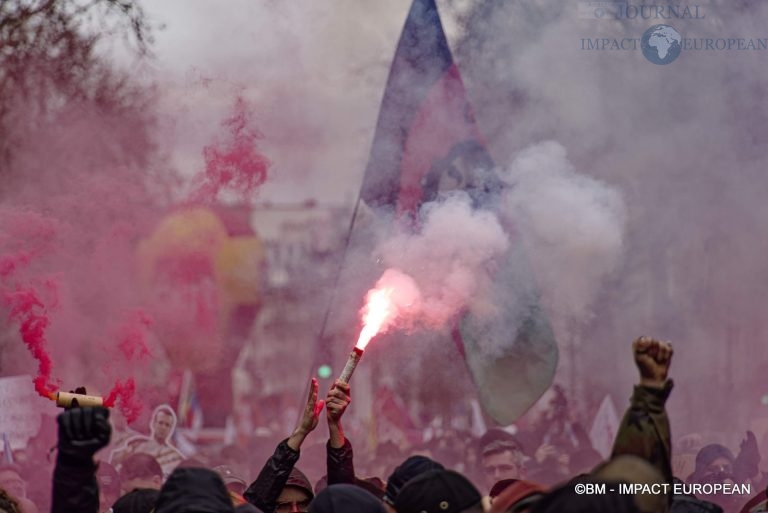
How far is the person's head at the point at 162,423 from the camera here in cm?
1070

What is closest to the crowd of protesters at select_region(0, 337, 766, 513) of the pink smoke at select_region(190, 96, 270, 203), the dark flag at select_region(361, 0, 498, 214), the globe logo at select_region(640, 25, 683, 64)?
the pink smoke at select_region(190, 96, 270, 203)

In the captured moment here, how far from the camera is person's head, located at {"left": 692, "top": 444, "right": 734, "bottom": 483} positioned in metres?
8.33

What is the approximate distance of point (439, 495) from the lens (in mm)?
4703

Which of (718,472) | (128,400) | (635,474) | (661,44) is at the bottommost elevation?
(635,474)

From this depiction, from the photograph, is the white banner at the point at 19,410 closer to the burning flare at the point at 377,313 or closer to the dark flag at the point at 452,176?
the dark flag at the point at 452,176

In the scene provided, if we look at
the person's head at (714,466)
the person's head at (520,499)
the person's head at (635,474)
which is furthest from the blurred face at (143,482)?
the person's head at (635,474)

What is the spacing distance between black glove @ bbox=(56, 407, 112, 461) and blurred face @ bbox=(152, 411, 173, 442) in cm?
662

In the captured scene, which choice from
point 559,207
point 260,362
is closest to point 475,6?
point 559,207

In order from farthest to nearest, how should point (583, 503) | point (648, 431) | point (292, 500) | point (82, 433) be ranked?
point (292, 500), point (648, 431), point (82, 433), point (583, 503)

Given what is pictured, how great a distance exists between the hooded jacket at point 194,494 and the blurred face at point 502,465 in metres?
4.86

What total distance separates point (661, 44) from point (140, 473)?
263 inches

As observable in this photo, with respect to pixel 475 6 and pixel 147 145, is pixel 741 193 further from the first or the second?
pixel 147 145

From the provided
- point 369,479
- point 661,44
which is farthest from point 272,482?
point 661,44

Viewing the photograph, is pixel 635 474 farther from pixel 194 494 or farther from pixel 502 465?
pixel 502 465
